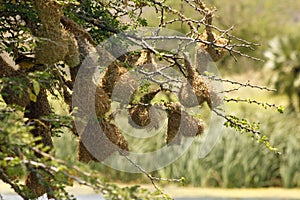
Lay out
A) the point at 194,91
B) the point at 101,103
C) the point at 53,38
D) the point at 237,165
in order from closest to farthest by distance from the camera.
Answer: the point at 53,38 → the point at 101,103 → the point at 194,91 → the point at 237,165

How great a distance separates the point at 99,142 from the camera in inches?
116

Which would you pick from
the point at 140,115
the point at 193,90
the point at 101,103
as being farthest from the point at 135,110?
the point at 101,103

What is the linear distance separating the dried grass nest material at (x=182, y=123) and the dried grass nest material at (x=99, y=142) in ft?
1.01

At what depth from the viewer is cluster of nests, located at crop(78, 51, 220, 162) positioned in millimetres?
2900

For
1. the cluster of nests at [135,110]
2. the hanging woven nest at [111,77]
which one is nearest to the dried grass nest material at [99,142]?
the cluster of nests at [135,110]

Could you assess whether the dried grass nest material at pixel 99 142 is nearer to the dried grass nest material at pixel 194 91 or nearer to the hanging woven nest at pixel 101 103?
the hanging woven nest at pixel 101 103

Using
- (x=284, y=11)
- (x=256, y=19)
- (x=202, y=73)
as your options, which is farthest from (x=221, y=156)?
(x=284, y=11)

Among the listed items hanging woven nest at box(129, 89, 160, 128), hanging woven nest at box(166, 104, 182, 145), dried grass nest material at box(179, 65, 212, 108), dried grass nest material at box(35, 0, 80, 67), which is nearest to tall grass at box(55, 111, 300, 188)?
hanging woven nest at box(166, 104, 182, 145)

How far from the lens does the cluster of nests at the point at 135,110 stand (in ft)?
9.52

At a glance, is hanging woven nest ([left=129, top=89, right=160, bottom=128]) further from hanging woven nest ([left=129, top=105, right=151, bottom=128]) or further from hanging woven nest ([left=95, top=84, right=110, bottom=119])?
hanging woven nest ([left=95, top=84, right=110, bottom=119])

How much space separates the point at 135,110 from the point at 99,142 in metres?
0.36

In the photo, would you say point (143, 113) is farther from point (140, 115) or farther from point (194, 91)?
point (194, 91)

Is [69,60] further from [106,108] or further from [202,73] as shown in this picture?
[202,73]

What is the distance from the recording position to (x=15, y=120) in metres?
→ 2.22
